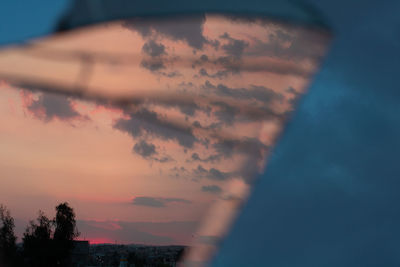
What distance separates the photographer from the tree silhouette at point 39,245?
27.5ft

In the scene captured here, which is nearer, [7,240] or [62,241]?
[7,240]

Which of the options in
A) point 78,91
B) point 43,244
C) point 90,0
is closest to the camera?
point 90,0

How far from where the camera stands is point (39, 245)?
911 cm

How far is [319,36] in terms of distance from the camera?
1702 millimetres

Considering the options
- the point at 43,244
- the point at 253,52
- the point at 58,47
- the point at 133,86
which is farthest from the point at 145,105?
the point at 43,244

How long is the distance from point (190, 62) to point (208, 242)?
0.73 m

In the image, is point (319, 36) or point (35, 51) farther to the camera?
point (319, 36)

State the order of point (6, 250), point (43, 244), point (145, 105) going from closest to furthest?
point (145, 105)
point (6, 250)
point (43, 244)

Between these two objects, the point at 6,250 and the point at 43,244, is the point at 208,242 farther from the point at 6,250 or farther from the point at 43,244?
the point at 43,244

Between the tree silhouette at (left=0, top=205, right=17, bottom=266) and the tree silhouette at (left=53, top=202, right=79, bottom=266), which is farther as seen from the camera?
the tree silhouette at (left=53, top=202, right=79, bottom=266)

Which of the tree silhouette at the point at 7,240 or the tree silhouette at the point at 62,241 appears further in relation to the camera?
the tree silhouette at the point at 62,241

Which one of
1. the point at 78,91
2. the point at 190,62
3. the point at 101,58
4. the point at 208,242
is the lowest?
the point at 208,242

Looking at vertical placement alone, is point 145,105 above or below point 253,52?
below

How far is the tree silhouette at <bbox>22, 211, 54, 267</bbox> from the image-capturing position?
27.5 ft
